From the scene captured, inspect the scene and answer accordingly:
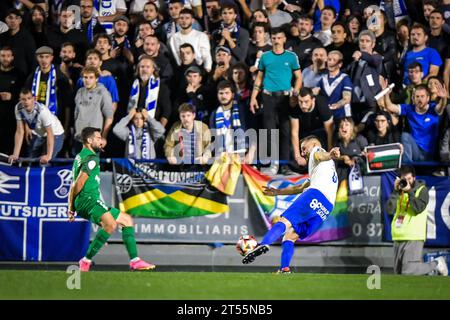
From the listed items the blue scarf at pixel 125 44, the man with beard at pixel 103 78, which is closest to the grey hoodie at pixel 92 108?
the man with beard at pixel 103 78

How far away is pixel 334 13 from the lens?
60.2 feet

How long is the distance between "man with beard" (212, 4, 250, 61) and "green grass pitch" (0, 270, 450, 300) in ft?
21.6

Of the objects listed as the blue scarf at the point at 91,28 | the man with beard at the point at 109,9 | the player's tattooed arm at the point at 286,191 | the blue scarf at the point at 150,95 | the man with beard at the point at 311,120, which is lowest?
the player's tattooed arm at the point at 286,191

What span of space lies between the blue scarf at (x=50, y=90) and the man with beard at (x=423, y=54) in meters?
6.74

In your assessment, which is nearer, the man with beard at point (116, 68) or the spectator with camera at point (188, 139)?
the spectator with camera at point (188, 139)

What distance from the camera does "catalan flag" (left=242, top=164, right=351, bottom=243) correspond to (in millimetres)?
16438

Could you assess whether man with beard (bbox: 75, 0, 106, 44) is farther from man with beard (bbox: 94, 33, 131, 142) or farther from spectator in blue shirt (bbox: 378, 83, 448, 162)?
spectator in blue shirt (bbox: 378, 83, 448, 162)

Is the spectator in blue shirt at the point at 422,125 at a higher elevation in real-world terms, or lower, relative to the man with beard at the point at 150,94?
lower

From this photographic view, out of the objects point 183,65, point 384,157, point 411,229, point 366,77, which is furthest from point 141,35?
point 411,229

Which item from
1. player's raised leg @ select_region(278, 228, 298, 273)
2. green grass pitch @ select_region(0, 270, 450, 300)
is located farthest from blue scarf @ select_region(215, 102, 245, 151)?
green grass pitch @ select_region(0, 270, 450, 300)

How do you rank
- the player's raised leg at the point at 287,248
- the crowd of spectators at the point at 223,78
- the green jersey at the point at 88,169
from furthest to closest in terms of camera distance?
1. the crowd of spectators at the point at 223,78
2. the green jersey at the point at 88,169
3. the player's raised leg at the point at 287,248

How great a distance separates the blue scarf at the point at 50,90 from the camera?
17.4 m

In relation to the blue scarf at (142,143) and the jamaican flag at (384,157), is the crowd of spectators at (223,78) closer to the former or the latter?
the blue scarf at (142,143)

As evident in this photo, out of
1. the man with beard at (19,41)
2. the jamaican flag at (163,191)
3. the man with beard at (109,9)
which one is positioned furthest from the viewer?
the man with beard at (109,9)
